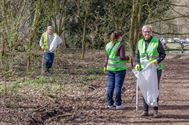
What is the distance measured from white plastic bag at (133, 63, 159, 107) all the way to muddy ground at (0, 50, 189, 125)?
376mm

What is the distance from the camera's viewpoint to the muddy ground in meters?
8.67

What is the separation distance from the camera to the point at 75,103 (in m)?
10.5

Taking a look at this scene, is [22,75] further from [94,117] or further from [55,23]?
[55,23]

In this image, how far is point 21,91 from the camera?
39.7 feet

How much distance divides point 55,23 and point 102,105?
51.5 ft

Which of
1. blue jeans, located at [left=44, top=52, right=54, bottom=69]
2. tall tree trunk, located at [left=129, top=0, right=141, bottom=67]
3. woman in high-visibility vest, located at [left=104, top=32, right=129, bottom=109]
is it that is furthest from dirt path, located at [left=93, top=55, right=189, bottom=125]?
tall tree trunk, located at [left=129, top=0, right=141, bottom=67]

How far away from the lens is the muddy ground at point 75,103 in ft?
28.5

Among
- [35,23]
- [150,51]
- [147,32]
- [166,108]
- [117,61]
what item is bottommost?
[166,108]

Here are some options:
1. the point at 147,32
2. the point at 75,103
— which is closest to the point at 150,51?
the point at 147,32

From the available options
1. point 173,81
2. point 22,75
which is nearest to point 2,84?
point 22,75

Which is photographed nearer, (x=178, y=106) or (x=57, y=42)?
(x=178, y=106)

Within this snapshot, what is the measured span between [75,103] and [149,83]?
201 cm

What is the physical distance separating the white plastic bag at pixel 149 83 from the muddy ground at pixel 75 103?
376 mm

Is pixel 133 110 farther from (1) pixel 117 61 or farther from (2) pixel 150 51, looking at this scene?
(2) pixel 150 51
